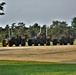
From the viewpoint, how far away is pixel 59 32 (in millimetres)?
177500

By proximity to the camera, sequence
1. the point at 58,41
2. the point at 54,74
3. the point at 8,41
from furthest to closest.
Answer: the point at 58,41, the point at 8,41, the point at 54,74

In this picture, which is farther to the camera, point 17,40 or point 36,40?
point 36,40

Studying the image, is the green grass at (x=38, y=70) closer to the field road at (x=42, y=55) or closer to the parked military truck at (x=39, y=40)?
the field road at (x=42, y=55)

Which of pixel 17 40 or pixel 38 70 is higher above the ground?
pixel 17 40

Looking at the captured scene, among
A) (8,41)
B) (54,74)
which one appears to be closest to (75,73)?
(54,74)

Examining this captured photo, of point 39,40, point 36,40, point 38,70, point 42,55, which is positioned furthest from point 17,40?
point 38,70

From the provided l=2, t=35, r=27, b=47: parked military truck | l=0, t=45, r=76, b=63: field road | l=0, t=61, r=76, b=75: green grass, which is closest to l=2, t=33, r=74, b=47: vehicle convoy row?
l=2, t=35, r=27, b=47: parked military truck

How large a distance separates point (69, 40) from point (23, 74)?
145 feet

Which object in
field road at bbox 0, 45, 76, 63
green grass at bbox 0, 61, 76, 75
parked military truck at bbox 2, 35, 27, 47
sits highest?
parked military truck at bbox 2, 35, 27, 47

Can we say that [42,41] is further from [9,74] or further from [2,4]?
[9,74]

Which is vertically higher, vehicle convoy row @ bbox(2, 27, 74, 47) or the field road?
Answer: vehicle convoy row @ bbox(2, 27, 74, 47)

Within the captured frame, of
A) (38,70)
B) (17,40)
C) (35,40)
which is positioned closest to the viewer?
(38,70)

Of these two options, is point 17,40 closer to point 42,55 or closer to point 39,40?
point 39,40

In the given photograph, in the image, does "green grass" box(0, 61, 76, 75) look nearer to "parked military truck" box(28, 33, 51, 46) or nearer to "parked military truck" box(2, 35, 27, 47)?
"parked military truck" box(2, 35, 27, 47)
